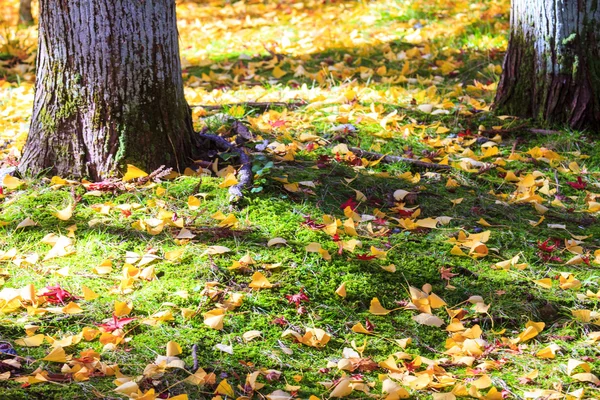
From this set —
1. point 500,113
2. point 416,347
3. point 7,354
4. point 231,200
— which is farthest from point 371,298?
point 500,113

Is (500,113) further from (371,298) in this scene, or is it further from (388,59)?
(371,298)

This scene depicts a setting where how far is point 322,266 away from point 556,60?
7.87ft

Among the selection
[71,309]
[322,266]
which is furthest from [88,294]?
[322,266]

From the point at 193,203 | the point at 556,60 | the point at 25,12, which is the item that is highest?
the point at 25,12

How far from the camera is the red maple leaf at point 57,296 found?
8.88 ft

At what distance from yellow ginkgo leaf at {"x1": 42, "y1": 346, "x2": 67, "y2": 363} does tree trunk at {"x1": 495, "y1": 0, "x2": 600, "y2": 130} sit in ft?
11.2

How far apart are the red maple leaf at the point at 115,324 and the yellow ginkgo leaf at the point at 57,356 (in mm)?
215

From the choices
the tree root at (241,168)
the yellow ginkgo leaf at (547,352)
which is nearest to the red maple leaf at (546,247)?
the yellow ginkgo leaf at (547,352)

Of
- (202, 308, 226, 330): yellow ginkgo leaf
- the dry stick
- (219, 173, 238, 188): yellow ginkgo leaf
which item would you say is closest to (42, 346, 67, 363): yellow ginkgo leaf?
(202, 308, 226, 330): yellow ginkgo leaf

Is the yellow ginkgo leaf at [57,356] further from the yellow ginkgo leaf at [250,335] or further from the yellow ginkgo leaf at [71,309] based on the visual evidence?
the yellow ginkgo leaf at [250,335]

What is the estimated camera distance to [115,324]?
256 centimetres

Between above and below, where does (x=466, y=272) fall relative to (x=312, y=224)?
below

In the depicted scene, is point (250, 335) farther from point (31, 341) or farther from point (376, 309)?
point (31, 341)

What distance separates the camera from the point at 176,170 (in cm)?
356
